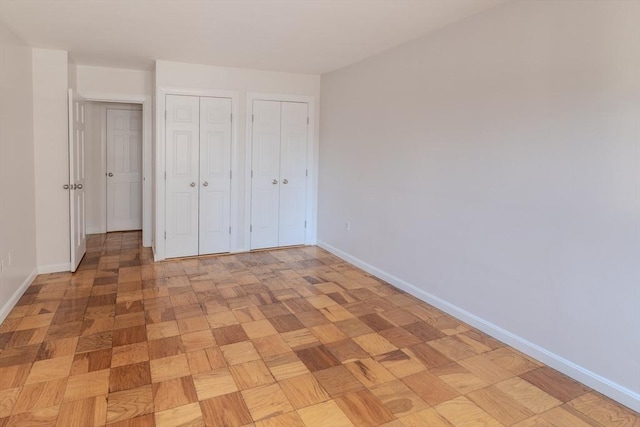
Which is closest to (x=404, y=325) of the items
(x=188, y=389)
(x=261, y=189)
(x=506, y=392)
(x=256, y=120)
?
(x=506, y=392)

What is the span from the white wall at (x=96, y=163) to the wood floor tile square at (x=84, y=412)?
4.78 meters

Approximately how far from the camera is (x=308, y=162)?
5.77 m

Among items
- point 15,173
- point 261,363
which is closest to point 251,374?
point 261,363

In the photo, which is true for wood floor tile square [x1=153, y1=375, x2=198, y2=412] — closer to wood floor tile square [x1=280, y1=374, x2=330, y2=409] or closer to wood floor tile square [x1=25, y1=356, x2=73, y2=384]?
wood floor tile square [x1=280, y1=374, x2=330, y2=409]

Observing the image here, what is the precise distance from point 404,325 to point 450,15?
2465 mm

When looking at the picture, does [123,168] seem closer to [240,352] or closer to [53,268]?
[53,268]

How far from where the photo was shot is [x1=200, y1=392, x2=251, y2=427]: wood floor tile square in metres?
2.09

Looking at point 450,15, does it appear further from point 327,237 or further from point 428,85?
point 327,237

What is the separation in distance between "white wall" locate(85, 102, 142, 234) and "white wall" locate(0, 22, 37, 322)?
6.69ft

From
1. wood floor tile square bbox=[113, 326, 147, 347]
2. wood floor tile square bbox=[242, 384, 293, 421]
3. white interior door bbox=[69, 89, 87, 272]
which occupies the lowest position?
wood floor tile square bbox=[242, 384, 293, 421]

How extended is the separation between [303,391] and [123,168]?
5.48 m

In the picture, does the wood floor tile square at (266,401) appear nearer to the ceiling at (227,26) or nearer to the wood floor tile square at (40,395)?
the wood floor tile square at (40,395)

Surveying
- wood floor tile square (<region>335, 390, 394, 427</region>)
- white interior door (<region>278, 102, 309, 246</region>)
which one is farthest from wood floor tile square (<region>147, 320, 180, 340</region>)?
white interior door (<region>278, 102, 309, 246</region>)

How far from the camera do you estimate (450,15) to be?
10.4 feet
